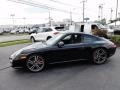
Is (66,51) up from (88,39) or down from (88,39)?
down

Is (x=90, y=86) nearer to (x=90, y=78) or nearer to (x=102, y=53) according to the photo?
(x=90, y=78)

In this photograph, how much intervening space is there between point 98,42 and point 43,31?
936cm

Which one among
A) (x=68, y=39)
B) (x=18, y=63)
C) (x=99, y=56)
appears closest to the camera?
(x=18, y=63)

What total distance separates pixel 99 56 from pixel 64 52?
1490 millimetres

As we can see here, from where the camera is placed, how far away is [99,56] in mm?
6375

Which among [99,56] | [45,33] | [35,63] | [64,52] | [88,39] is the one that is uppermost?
[45,33]

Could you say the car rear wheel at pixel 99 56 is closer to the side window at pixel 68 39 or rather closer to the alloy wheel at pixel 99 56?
the alloy wheel at pixel 99 56

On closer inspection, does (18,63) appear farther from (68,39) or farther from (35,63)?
(68,39)

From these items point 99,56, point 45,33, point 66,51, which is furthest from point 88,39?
point 45,33

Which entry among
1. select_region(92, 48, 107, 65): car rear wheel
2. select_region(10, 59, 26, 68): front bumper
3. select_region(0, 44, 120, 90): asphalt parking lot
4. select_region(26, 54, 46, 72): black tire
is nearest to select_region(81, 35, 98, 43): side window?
select_region(92, 48, 107, 65): car rear wheel

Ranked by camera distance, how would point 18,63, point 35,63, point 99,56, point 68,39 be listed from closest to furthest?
point 18,63 → point 35,63 → point 68,39 → point 99,56

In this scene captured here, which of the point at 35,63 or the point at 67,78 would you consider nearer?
the point at 67,78

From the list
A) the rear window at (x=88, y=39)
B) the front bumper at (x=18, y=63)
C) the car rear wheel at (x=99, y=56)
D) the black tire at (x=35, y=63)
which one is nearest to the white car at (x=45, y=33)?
the rear window at (x=88, y=39)

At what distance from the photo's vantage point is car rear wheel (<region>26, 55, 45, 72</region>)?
5707mm
